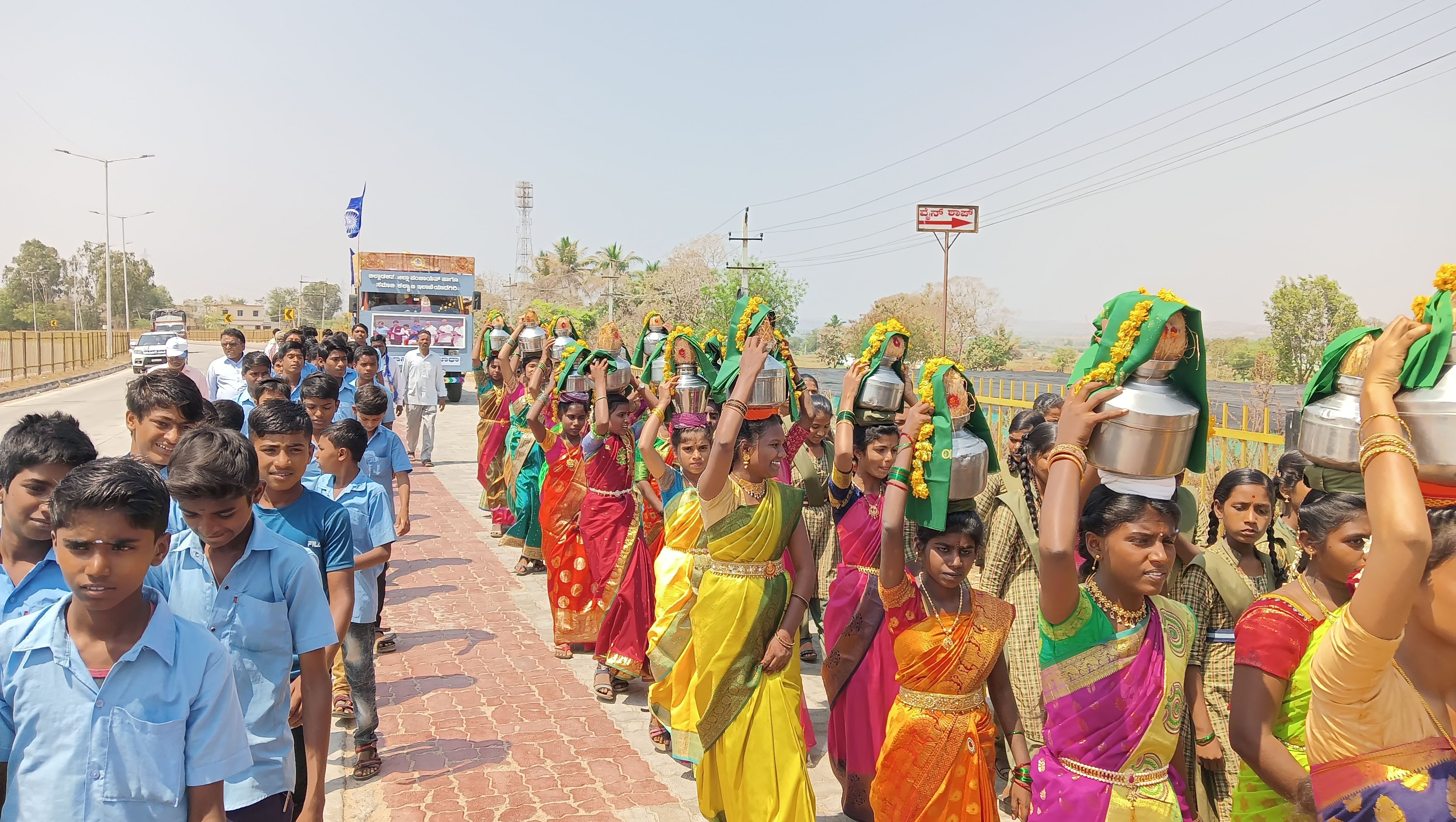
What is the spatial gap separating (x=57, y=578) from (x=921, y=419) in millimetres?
2815

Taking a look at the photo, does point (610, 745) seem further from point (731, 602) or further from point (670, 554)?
point (731, 602)

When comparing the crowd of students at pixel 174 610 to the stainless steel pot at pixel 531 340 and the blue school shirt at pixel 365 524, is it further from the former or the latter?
the stainless steel pot at pixel 531 340

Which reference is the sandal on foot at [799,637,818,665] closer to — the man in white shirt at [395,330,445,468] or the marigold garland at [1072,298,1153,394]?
the marigold garland at [1072,298,1153,394]

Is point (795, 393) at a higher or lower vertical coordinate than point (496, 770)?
higher

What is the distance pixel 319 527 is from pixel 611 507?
3464 millimetres

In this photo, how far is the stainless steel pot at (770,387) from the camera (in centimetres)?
452

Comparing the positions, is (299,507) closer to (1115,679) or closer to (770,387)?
(770,387)

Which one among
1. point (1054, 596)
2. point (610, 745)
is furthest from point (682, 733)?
point (1054, 596)

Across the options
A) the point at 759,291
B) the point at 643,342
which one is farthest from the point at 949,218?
the point at 643,342

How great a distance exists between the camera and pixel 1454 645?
2180mm

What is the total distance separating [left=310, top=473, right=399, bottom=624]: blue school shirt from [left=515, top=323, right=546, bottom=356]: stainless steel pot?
5558 millimetres

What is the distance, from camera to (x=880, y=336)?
434cm

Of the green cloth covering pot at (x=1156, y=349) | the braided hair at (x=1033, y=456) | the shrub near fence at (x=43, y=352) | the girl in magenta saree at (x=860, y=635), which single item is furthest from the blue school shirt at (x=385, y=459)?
the shrub near fence at (x=43, y=352)

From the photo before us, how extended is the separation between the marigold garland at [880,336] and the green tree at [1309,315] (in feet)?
110
